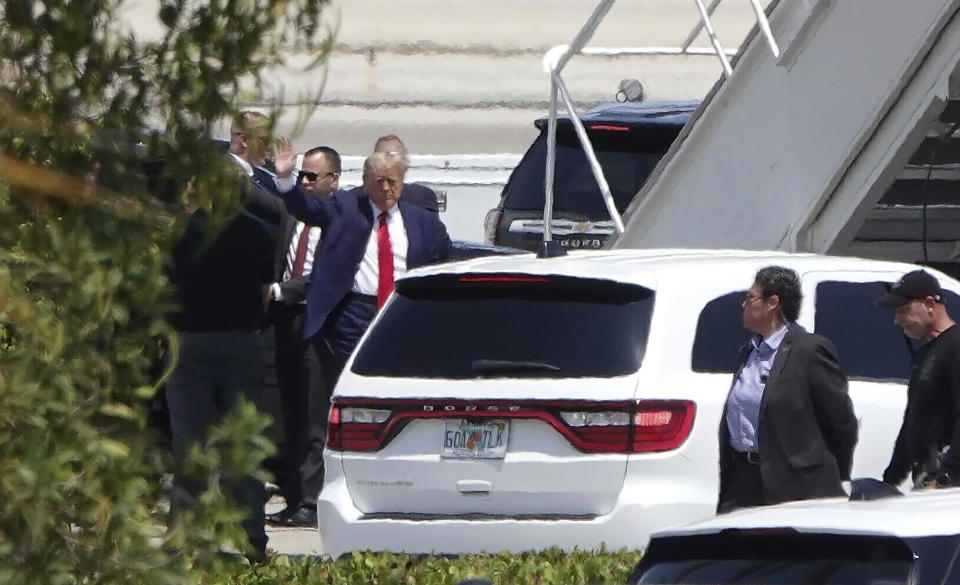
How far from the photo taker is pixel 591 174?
15531mm

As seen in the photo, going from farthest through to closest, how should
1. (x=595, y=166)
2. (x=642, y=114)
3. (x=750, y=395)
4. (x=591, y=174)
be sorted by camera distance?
(x=642, y=114) < (x=591, y=174) < (x=595, y=166) < (x=750, y=395)

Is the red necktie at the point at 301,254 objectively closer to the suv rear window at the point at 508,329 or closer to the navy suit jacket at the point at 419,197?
the navy suit jacket at the point at 419,197

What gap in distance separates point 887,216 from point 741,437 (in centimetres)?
446

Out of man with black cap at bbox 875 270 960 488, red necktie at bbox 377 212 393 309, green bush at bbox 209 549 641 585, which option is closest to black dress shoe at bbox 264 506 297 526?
red necktie at bbox 377 212 393 309

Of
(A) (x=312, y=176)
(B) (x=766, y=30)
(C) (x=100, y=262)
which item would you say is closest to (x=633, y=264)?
(B) (x=766, y=30)

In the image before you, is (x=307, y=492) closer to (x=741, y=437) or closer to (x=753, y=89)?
(x=753, y=89)

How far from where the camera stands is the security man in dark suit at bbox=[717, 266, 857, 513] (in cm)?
693

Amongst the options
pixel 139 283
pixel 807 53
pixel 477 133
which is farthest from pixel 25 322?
pixel 477 133

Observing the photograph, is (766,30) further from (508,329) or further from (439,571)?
(439,571)

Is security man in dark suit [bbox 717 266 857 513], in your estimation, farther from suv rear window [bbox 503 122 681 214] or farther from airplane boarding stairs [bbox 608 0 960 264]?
suv rear window [bbox 503 122 681 214]

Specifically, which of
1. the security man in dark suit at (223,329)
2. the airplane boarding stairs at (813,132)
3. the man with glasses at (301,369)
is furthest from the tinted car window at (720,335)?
the man with glasses at (301,369)

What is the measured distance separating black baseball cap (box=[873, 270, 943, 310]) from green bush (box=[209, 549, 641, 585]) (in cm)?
137

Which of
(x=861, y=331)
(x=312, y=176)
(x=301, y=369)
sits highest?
(x=312, y=176)

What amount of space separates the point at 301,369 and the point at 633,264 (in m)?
2.83
